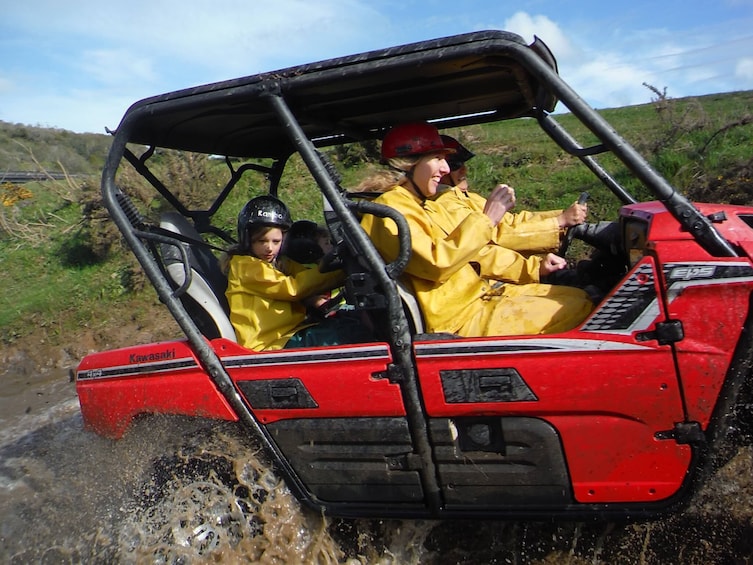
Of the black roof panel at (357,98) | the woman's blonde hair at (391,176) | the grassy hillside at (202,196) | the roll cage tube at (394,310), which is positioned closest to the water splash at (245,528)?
the roll cage tube at (394,310)

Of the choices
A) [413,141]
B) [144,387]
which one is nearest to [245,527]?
[144,387]

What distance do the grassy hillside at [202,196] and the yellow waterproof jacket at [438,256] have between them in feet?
12.6

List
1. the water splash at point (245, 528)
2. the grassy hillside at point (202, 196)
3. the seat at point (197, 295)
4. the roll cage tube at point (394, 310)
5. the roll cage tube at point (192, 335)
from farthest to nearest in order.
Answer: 1. the grassy hillside at point (202, 196)
2. the seat at point (197, 295)
3. the roll cage tube at point (192, 335)
4. the water splash at point (245, 528)
5. the roll cage tube at point (394, 310)

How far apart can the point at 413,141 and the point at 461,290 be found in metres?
0.72

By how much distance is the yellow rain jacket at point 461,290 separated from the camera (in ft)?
8.87

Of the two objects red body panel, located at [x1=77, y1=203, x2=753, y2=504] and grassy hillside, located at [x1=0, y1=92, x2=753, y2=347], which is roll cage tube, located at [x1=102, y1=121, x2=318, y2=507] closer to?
red body panel, located at [x1=77, y1=203, x2=753, y2=504]

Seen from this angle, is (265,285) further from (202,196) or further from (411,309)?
(202,196)

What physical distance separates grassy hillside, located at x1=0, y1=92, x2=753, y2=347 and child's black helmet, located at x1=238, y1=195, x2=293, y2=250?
3192 millimetres

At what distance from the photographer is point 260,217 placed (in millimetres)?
3422

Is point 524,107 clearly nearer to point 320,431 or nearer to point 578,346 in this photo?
point 578,346

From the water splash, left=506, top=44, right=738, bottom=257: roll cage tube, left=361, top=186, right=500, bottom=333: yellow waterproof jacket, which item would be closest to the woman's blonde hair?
left=361, top=186, right=500, bottom=333: yellow waterproof jacket

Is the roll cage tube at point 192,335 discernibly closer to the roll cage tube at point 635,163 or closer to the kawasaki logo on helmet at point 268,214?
the kawasaki logo on helmet at point 268,214

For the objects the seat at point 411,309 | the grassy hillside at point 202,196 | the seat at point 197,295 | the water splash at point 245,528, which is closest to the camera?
the seat at point 411,309

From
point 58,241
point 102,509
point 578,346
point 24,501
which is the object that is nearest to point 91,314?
point 58,241
